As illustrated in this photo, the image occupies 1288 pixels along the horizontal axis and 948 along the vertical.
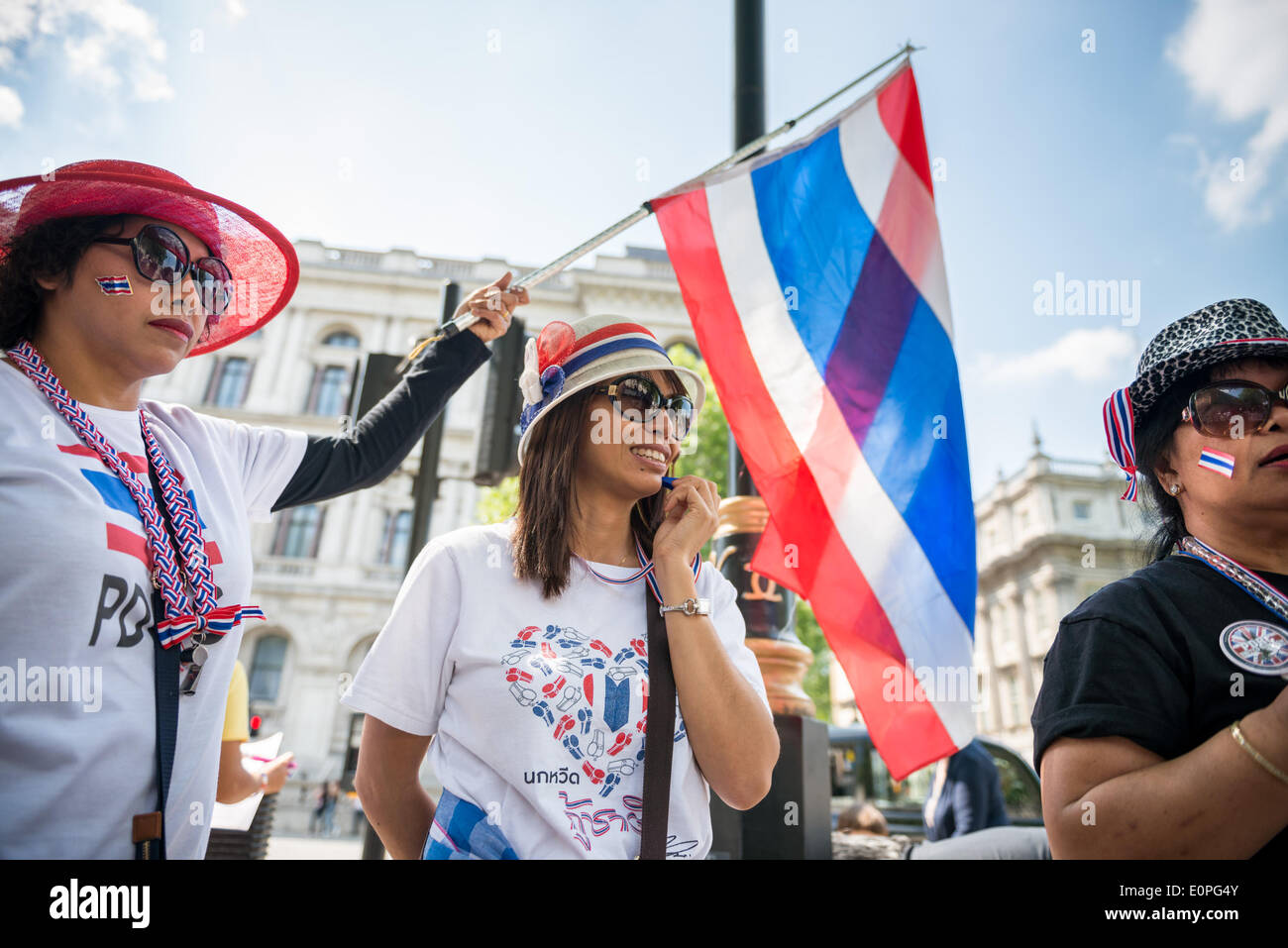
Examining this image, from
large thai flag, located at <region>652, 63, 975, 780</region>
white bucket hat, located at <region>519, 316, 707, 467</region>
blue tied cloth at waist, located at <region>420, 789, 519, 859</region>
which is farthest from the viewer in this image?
large thai flag, located at <region>652, 63, 975, 780</region>

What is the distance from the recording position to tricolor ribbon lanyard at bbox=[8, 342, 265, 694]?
147 centimetres

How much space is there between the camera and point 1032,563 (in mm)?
47031

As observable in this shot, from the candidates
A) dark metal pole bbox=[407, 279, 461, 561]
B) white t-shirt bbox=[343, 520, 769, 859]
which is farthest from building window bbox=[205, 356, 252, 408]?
white t-shirt bbox=[343, 520, 769, 859]

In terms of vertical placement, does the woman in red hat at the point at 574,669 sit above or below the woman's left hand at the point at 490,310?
below

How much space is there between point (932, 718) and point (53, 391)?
8.78 feet

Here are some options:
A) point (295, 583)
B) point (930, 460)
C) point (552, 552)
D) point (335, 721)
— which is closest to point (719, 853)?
point (930, 460)

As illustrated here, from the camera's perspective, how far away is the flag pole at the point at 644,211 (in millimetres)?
2965

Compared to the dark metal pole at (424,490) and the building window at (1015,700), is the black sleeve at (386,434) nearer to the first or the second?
the dark metal pole at (424,490)

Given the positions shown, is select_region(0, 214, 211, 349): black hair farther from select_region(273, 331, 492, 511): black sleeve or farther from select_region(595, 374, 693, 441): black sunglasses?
select_region(595, 374, 693, 441): black sunglasses

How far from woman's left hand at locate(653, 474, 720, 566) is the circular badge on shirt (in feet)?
3.47

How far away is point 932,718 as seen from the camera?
272 cm

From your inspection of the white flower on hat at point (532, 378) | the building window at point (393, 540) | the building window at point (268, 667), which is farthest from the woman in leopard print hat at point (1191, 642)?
the building window at point (268, 667)

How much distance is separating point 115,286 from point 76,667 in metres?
0.87

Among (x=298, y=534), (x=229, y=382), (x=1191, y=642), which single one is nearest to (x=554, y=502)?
(x=1191, y=642)
